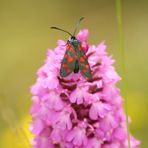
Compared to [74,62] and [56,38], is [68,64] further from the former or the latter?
[56,38]

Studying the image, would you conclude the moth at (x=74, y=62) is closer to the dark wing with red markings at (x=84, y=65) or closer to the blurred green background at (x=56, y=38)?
the dark wing with red markings at (x=84, y=65)

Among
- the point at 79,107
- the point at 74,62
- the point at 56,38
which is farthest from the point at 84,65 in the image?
the point at 56,38

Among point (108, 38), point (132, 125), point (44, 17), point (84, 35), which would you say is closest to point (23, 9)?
point (44, 17)

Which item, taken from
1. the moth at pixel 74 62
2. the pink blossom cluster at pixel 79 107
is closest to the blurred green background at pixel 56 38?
the pink blossom cluster at pixel 79 107

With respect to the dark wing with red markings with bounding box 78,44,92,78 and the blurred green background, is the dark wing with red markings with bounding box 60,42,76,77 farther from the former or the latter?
the blurred green background

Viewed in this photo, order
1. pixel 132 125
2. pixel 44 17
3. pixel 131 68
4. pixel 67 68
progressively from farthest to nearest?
Answer: pixel 44 17 → pixel 131 68 → pixel 132 125 → pixel 67 68

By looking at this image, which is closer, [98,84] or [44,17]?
[98,84]

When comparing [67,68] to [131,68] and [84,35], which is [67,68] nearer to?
[84,35]
